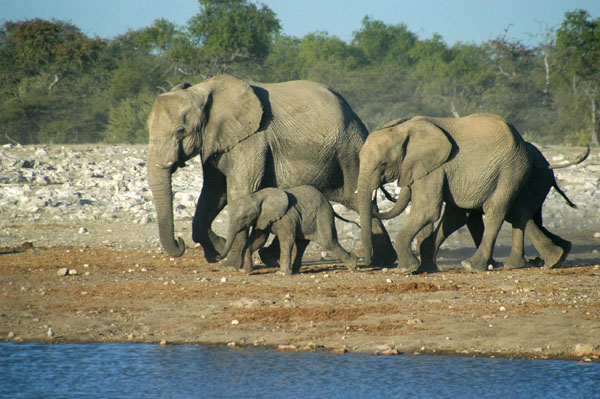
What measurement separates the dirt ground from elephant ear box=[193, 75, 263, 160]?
128cm

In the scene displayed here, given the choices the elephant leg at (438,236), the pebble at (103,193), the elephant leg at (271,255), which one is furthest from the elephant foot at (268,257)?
the elephant leg at (438,236)

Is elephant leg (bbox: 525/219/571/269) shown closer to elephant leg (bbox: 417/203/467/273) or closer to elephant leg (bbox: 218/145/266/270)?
elephant leg (bbox: 417/203/467/273)

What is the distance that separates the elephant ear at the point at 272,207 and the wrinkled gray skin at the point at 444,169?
0.86 metres

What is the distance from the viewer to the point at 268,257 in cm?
966

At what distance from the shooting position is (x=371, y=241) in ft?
30.7

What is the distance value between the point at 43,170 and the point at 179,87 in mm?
6643

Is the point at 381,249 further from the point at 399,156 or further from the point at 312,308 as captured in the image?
the point at 312,308

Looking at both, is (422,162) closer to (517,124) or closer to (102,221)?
(102,221)

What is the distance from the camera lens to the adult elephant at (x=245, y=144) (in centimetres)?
897

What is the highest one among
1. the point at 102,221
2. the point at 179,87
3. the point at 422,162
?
the point at 179,87

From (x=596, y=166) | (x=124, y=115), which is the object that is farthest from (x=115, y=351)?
(x=124, y=115)

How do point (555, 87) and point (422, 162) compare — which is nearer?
point (422, 162)

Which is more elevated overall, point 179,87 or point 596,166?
point 179,87

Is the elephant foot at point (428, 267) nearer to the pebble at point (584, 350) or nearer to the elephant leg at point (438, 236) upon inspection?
the elephant leg at point (438, 236)
